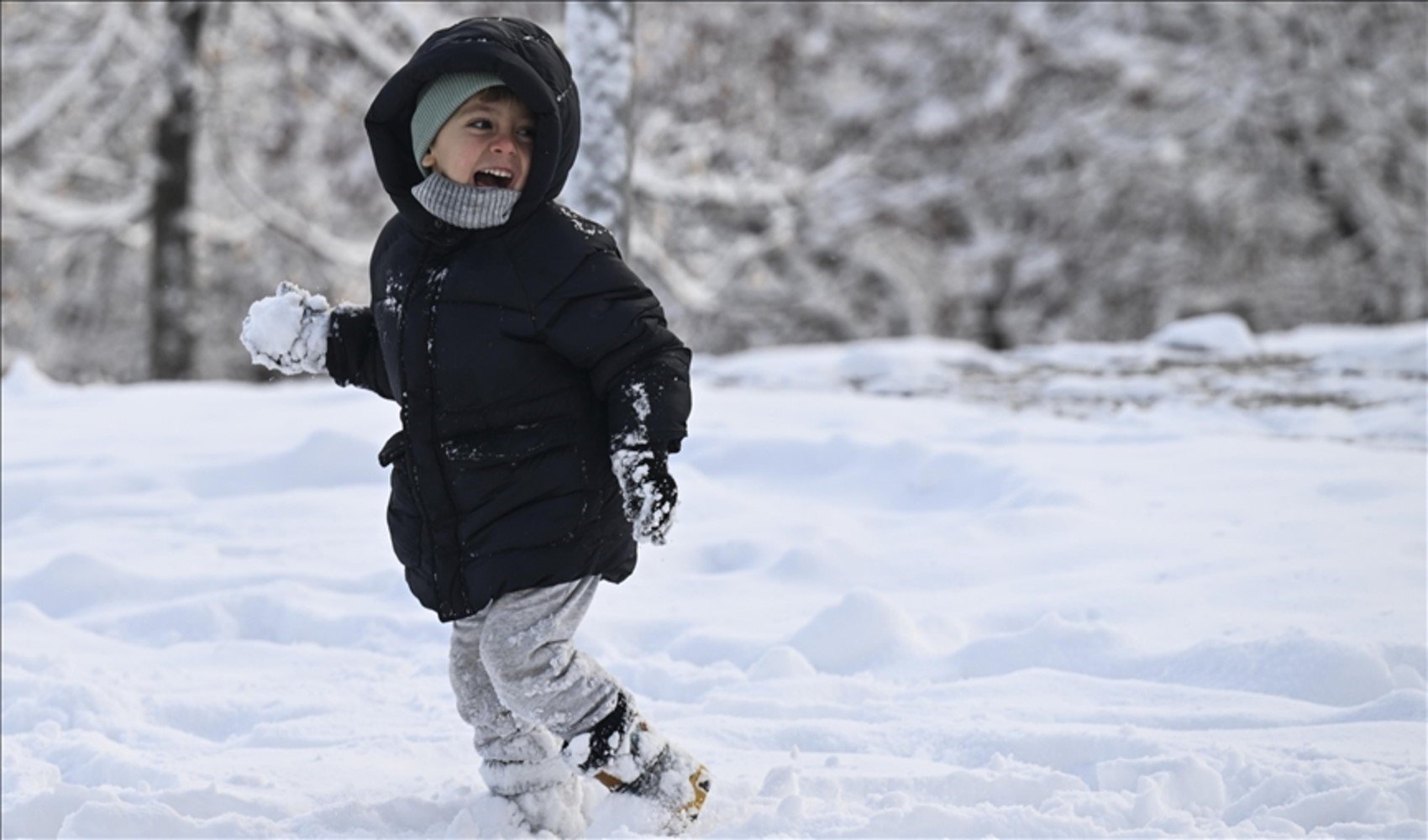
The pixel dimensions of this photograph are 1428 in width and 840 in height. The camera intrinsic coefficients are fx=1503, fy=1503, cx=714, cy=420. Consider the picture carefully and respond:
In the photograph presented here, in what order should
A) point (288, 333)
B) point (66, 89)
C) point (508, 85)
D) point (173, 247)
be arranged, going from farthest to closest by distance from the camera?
point (173, 247), point (66, 89), point (288, 333), point (508, 85)

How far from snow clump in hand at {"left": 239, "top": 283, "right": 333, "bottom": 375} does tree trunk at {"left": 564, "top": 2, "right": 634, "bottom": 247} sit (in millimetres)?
3372

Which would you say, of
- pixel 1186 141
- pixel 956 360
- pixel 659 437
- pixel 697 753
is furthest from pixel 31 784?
pixel 1186 141

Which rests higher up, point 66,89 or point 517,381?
point 66,89

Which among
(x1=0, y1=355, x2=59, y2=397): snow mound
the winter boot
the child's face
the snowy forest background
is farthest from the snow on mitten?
the snowy forest background

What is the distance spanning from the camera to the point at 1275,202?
13945 mm

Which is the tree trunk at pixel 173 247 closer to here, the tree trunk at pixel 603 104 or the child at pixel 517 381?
the tree trunk at pixel 603 104

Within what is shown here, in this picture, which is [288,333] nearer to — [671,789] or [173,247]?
[671,789]

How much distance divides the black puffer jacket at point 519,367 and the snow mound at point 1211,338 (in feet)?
22.3

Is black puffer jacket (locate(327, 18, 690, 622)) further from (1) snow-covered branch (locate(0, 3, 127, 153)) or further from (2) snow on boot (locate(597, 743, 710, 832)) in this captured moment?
(1) snow-covered branch (locate(0, 3, 127, 153))

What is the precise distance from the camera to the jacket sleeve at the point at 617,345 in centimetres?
263

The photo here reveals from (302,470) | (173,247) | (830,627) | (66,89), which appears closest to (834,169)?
(173,247)

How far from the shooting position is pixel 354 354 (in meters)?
3.00

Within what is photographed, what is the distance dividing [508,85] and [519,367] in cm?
49

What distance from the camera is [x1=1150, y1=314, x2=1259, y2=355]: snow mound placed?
8891 millimetres
